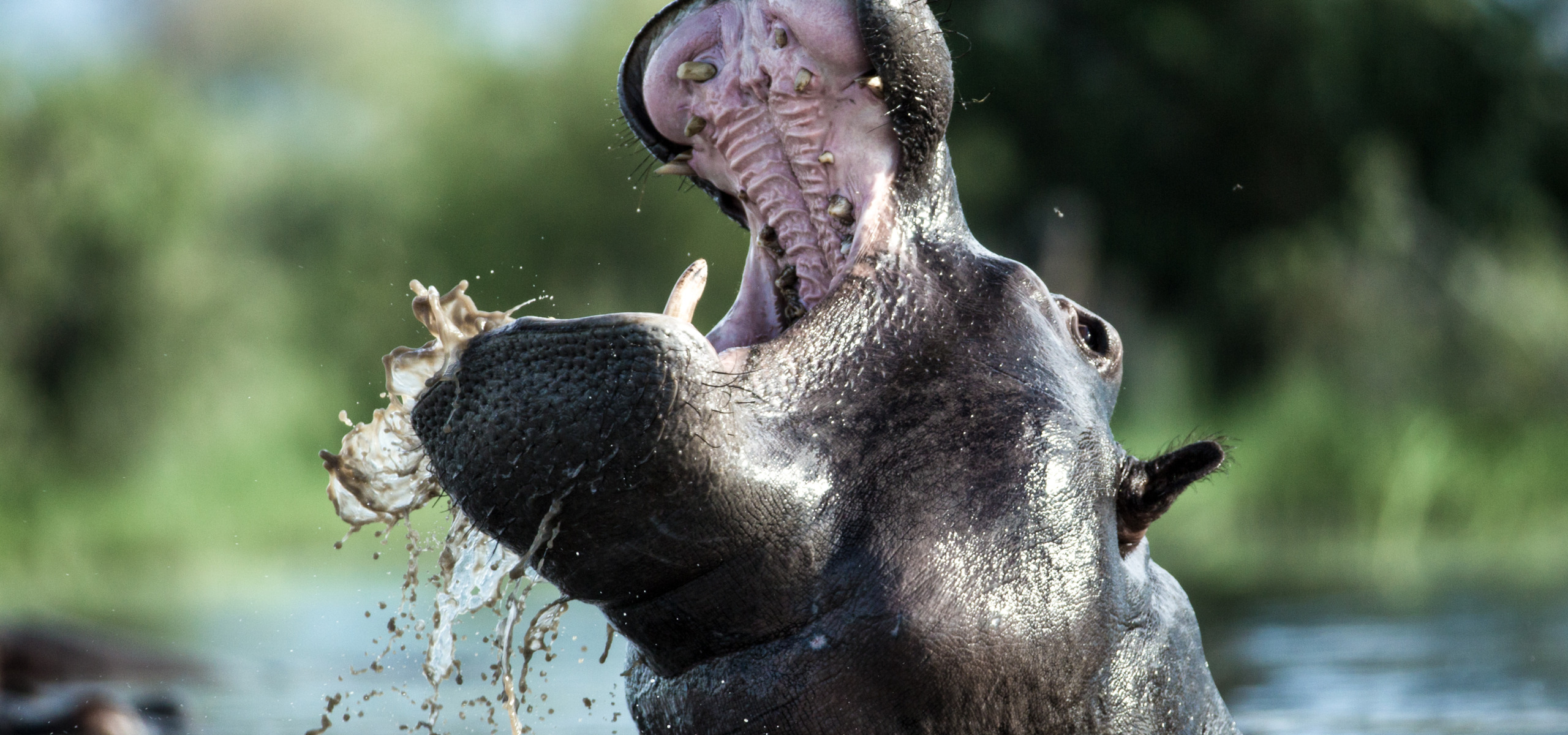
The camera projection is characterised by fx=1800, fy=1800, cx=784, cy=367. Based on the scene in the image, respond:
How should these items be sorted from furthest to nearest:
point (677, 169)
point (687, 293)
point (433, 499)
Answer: point (677, 169) < point (433, 499) < point (687, 293)

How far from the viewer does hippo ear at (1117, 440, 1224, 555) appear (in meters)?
3.10

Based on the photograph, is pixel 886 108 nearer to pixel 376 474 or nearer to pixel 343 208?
pixel 376 474

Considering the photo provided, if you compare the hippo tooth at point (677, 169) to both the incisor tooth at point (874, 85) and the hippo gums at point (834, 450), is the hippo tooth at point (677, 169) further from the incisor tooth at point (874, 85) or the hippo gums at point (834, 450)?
the incisor tooth at point (874, 85)

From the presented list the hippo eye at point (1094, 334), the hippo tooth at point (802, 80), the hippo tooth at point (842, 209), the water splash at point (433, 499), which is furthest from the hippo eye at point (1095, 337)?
the water splash at point (433, 499)

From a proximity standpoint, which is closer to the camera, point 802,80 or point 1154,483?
point 802,80

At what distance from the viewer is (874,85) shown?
2953 millimetres

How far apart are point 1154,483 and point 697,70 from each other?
107cm

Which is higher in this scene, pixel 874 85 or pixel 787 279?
pixel 874 85

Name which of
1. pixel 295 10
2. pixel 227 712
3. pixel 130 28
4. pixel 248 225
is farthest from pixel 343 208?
pixel 227 712

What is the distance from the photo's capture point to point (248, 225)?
77.7ft

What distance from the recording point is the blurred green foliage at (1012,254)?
14078mm

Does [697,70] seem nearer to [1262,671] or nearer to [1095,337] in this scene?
[1095,337]

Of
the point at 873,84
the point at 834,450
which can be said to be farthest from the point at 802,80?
the point at 834,450

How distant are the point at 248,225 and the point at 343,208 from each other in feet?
4.57
